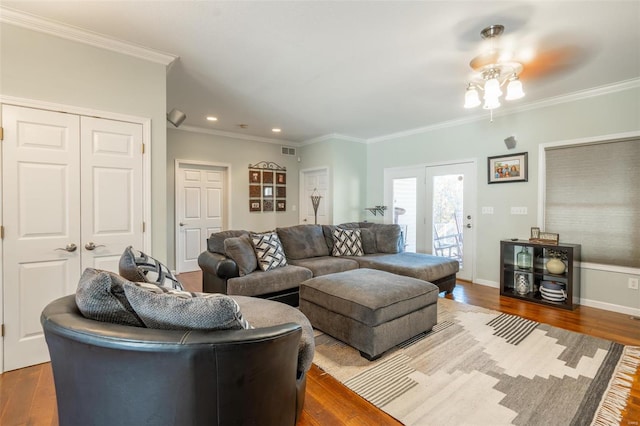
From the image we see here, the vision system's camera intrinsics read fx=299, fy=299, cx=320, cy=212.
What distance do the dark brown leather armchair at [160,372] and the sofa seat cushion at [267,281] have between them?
1.93 meters

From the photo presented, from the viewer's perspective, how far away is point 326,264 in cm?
370

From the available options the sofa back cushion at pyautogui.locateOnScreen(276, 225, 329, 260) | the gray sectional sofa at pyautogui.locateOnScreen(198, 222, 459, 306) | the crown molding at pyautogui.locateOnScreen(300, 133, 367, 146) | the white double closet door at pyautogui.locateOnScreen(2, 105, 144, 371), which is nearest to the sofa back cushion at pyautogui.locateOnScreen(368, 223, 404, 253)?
the gray sectional sofa at pyautogui.locateOnScreen(198, 222, 459, 306)

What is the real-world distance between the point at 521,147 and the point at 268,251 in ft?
11.7

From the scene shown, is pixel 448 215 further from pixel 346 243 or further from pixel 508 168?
pixel 346 243

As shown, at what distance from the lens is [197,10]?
2029 mm

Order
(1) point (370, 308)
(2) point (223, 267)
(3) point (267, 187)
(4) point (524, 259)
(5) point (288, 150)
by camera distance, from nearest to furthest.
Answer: (1) point (370, 308) < (2) point (223, 267) < (4) point (524, 259) < (3) point (267, 187) < (5) point (288, 150)

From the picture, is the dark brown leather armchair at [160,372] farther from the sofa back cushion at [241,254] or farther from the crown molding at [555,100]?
the crown molding at [555,100]

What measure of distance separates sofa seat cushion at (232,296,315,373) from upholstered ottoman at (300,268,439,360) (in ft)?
1.83

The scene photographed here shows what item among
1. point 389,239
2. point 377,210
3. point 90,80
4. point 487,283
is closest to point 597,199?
point 487,283

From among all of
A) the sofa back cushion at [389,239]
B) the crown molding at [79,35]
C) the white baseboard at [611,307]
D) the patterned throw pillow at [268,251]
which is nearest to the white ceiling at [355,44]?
the crown molding at [79,35]

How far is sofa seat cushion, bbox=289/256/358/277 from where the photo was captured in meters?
3.58

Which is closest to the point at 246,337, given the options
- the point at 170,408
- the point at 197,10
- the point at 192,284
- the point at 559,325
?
the point at 170,408

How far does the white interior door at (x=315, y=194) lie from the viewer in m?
5.75

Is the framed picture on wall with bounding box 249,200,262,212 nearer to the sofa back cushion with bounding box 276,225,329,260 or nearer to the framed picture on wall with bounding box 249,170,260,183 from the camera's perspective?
the framed picture on wall with bounding box 249,170,260,183
